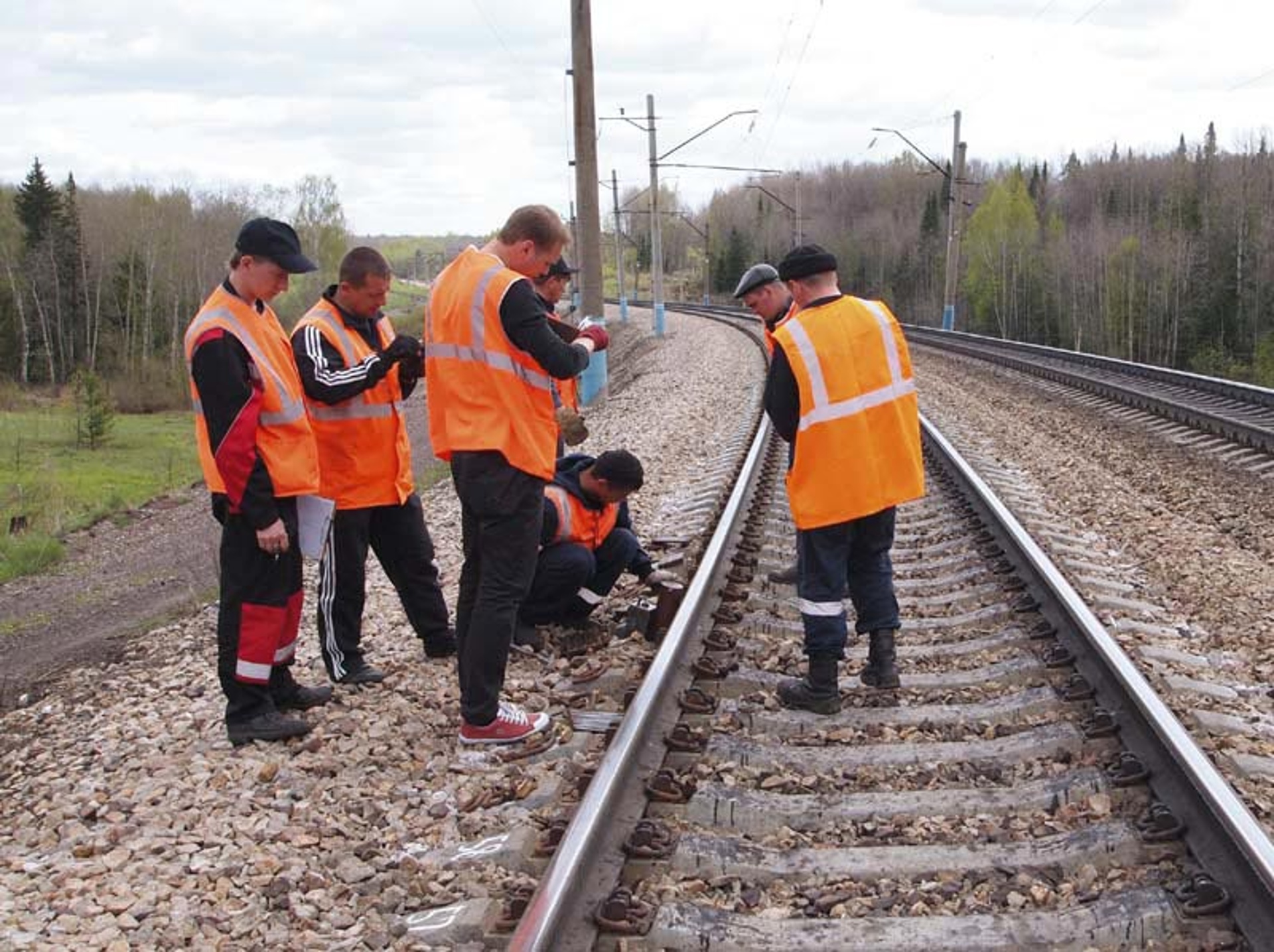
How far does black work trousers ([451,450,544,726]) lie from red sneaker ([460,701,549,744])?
0.02m

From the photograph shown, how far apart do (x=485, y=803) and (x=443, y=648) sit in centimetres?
158

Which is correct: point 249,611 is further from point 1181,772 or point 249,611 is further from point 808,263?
point 1181,772

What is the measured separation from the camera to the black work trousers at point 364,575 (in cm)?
481

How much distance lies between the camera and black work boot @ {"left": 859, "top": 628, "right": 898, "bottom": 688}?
444cm

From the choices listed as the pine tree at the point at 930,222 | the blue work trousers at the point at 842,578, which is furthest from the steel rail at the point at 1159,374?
the pine tree at the point at 930,222

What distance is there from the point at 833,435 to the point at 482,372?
1.35 metres

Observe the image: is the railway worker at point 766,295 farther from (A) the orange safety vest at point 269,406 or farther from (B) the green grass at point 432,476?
(B) the green grass at point 432,476

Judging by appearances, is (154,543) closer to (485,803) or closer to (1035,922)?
(485,803)

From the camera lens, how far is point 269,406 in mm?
4133

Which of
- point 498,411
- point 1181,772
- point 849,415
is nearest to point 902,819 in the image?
point 1181,772

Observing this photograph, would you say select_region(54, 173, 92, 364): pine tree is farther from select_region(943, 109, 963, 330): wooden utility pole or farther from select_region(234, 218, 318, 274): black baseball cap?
select_region(234, 218, 318, 274): black baseball cap

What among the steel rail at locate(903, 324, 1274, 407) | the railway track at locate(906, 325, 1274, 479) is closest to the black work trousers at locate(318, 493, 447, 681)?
the railway track at locate(906, 325, 1274, 479)

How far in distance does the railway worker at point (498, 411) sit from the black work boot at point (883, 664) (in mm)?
1312

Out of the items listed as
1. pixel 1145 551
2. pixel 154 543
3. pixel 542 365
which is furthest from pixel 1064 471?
pixel 154 543
